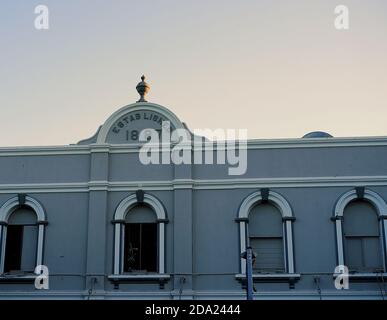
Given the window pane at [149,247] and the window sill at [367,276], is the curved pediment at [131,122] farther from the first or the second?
the window sill at [367,276]

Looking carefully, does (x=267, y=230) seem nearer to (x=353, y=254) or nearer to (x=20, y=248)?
(x=353, y=254)

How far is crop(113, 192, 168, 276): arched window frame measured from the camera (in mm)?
20641

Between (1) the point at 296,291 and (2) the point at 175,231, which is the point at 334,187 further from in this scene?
(2) the point at 175,231

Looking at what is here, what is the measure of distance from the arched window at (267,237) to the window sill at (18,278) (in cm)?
686

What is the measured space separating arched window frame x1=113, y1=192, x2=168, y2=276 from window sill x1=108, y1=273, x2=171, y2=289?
0.17 meters

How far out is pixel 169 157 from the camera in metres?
21.4

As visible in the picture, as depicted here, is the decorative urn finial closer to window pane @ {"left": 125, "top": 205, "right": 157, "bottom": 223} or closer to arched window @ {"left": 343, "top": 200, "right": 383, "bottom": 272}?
window pane @ {"left": 125, "top": 205, "right": 157, "bottom": 223}

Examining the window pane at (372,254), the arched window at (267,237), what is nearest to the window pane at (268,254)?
the arched window at (267,237)

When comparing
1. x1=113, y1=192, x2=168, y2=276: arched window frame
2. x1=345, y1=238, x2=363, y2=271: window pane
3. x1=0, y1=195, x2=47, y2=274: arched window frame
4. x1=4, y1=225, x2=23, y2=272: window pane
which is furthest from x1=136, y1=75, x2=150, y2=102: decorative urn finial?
x1=345, y1=238, x2=363, y2=271: window pane

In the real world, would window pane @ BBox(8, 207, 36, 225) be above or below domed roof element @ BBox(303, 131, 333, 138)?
below

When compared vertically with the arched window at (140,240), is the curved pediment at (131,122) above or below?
above

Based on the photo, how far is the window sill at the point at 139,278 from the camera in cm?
2025

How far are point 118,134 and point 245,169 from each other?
4294 mm
